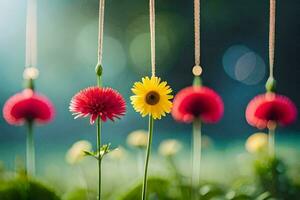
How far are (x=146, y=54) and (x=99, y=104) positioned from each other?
360 cm

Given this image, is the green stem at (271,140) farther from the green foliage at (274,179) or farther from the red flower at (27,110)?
the red flower at (27,110)

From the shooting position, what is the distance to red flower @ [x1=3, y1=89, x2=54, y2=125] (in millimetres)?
1491

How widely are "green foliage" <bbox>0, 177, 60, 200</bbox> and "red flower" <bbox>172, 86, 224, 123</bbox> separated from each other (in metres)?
0.35

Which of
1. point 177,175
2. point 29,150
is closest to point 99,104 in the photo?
point 29,150

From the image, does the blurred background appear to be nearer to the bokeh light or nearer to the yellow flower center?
the bokeh light

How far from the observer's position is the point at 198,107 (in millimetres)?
1459

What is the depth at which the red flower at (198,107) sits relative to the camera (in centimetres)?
146

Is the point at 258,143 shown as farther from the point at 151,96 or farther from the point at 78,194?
the point at 151,96

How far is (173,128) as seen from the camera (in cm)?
453

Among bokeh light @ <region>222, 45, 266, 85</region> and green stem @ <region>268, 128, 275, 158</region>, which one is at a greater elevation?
bokeh light @ <region>222, 45, 266, 85</region>

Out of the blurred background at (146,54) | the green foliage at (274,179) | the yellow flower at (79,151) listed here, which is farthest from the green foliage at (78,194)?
the blurred background at (146,54)

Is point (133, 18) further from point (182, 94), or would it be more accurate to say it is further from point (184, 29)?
point (182, 94)

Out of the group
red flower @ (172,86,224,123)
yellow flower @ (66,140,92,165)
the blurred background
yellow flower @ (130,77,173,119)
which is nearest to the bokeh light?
the blurred background

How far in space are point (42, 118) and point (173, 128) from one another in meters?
3.05
